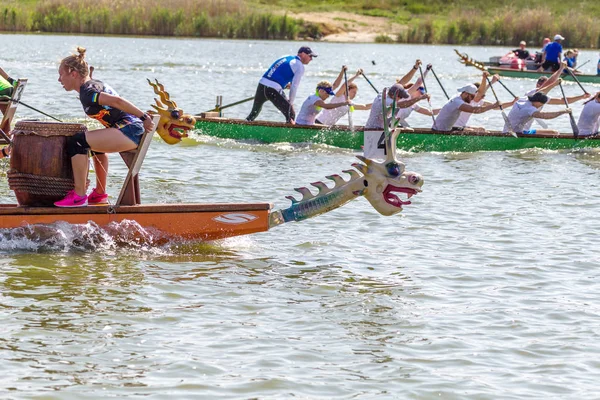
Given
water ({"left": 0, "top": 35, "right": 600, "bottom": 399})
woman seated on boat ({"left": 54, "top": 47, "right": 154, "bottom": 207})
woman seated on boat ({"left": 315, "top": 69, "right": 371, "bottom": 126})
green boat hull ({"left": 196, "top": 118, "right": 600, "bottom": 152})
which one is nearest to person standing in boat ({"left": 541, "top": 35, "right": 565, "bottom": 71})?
green boat hull ({"left": 196, "top": 118, "right": 600, "bottom": 152})

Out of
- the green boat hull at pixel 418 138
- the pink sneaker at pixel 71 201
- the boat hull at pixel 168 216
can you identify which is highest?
the pink sneaker at pixel 71 201

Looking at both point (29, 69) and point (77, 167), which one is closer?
point (77, 167)

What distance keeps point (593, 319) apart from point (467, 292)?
110cm

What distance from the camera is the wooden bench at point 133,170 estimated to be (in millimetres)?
9250

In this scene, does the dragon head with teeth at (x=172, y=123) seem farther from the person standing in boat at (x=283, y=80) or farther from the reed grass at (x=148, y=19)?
the reed grass at (x=148, y=19)

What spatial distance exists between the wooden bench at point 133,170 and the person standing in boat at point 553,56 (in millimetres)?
27599

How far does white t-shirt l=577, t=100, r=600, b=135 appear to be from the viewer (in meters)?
18.0

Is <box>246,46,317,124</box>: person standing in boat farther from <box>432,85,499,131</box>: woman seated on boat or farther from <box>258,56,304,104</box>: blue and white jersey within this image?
<box>432,85,499,131</box>: woman seated on boat

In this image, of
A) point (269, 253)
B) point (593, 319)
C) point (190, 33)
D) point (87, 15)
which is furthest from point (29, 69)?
point (593, 319)

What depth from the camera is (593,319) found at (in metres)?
8.12

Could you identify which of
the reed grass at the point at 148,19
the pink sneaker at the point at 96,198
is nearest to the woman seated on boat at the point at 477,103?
the pink sneaker at the point at 96,198

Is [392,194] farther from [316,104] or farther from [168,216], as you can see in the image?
[316,104]

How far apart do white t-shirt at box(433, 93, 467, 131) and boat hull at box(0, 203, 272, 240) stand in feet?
28.2

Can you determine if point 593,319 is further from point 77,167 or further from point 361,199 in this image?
point 361,199
